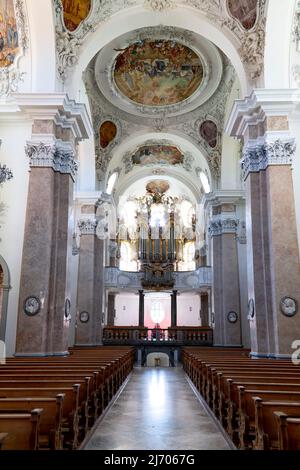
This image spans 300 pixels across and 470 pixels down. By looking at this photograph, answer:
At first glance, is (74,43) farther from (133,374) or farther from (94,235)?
(133,374)

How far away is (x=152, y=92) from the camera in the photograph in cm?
1745

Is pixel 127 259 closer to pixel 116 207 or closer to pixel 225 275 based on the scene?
pixel 116 207

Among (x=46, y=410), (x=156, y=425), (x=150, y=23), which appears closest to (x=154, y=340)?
(x=150, y=23)

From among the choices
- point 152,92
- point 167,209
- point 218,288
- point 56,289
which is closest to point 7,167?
point 56,289

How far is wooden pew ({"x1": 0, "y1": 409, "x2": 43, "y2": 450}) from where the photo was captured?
9.31 ft

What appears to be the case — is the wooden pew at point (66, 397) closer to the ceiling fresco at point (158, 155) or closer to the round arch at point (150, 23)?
the round arch at point (150, 23)

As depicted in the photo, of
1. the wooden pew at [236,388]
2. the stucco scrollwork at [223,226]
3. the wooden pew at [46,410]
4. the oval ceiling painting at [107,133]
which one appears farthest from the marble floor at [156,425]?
the oval ceiling painting at [107,133]

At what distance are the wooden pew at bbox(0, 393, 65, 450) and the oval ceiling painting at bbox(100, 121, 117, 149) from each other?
49.7 ft

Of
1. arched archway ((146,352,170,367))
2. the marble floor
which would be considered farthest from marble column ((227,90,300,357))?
arched archway ((146,352,170,367))

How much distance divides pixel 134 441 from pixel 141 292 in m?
18.6

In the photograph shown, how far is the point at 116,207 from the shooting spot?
24.0 meters

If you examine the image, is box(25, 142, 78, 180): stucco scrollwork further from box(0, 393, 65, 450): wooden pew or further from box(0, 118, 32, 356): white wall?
box(0, 393, 65, 450): wooden pew
